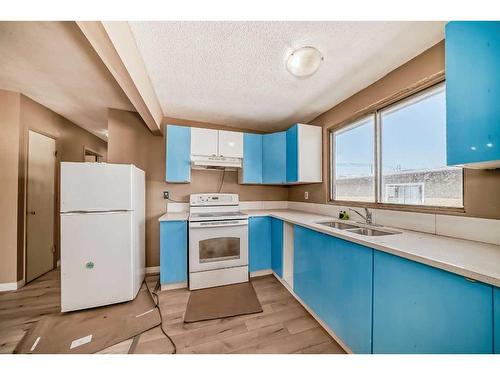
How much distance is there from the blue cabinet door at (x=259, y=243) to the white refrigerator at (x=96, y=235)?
55.0 inches

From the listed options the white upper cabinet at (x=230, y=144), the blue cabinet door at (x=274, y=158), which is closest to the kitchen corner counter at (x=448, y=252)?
the blue cabinet door at (x=274, y=158)

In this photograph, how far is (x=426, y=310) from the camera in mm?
856

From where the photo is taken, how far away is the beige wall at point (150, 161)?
253cm

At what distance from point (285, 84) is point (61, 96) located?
2815mm

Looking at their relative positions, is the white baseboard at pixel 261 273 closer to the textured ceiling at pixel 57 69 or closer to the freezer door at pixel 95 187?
the freezer door at pixel 95 187

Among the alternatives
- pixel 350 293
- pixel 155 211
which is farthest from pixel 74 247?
pixel 350 293

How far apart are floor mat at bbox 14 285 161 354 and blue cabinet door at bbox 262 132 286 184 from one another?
7.14ft

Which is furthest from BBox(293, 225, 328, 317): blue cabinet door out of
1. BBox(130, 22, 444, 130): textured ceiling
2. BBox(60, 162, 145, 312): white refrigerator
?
BBox(60, 162, 145, 312): white refrigerator

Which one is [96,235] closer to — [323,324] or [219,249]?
[219,249]

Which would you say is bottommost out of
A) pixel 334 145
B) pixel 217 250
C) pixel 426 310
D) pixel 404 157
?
pixel 217 250

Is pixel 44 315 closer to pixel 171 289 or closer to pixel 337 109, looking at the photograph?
pixel 171 289

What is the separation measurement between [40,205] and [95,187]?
164 cm

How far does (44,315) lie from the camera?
1.71 meters

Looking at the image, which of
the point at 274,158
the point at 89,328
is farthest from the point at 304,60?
the point at 89,328
